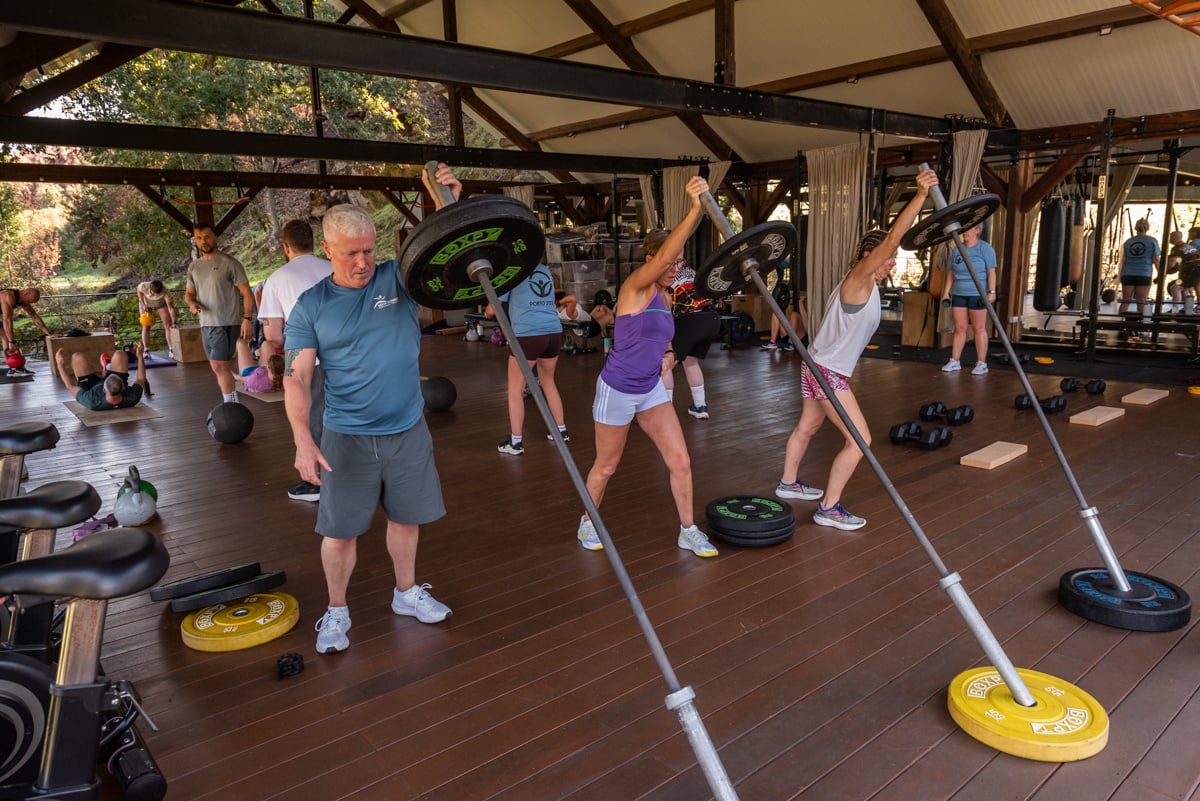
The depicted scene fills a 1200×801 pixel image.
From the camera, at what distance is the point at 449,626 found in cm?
272

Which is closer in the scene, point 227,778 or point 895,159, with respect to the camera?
point 227,778

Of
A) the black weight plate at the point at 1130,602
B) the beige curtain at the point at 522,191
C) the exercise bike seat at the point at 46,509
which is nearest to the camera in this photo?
the exercise bike seat at the point at 46,509

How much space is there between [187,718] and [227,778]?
0.37 metres

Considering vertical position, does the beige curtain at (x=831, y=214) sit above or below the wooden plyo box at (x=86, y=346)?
above

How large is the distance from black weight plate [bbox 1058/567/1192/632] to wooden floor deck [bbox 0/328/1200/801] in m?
0.05

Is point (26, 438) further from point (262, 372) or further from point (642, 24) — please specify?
point (642, 24)

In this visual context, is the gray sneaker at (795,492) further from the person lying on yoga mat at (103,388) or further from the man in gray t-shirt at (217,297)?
the person lying on yoga mat at (103,388)

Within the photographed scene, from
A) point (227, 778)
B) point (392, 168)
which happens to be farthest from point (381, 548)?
point (392, 168)

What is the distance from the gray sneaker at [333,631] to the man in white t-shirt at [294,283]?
1.19 meters

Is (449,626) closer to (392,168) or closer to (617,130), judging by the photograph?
(617,130)

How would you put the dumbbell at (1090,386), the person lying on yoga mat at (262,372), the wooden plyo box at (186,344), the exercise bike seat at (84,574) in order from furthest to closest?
the wooden plyo box at (186,344), the dumbbell at (1090,386), the person lying on yoga mat at (262,372), the exercise bike seat at (84,574)

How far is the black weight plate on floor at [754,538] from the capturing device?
10.9ft

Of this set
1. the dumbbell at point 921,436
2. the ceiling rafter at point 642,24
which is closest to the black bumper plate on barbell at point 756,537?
the dumbbell at point 921,436

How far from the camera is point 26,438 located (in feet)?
6.92
